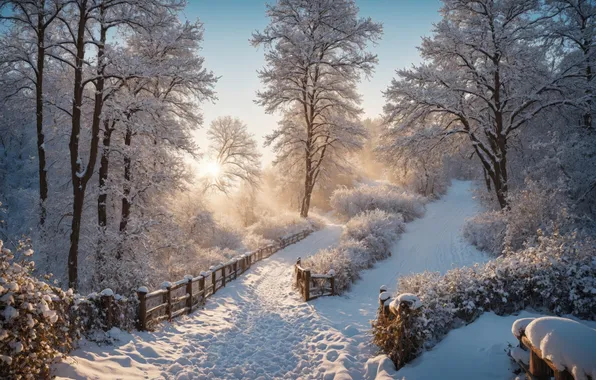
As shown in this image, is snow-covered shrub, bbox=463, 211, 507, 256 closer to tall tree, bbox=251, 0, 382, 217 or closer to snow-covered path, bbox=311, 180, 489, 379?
snow-covered path, bbox=311, 180, 489, 379

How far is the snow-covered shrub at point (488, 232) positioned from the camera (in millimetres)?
12375

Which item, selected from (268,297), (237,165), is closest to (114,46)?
(268,297)

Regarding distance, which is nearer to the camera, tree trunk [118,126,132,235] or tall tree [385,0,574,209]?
tree trunk [118,126,132,235]

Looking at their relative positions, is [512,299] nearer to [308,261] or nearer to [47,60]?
[308,261]

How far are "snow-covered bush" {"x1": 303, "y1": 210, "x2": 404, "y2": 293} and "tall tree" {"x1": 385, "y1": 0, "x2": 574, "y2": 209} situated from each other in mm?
5502

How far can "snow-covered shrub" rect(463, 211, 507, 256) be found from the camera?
12375mm

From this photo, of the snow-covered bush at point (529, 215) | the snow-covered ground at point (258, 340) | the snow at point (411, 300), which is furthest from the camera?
the snow-covered bush at point (529, 215)

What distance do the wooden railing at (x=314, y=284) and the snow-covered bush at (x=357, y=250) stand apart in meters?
0.42

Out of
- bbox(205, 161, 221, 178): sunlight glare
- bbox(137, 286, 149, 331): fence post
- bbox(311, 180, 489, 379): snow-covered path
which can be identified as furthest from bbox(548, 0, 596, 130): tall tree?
bbox(205, 161, 221, 178): sunlight glare

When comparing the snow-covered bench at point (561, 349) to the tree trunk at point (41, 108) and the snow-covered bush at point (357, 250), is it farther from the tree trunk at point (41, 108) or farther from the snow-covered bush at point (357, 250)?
the tree trunk at point (41, 108)

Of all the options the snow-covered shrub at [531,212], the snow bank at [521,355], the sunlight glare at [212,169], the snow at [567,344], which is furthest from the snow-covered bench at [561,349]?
the sunlight glare at [212,169]

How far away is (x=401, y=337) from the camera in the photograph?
198 inches

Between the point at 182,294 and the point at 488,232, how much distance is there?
12867 mm

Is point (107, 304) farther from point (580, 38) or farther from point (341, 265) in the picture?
point (580, 38)
